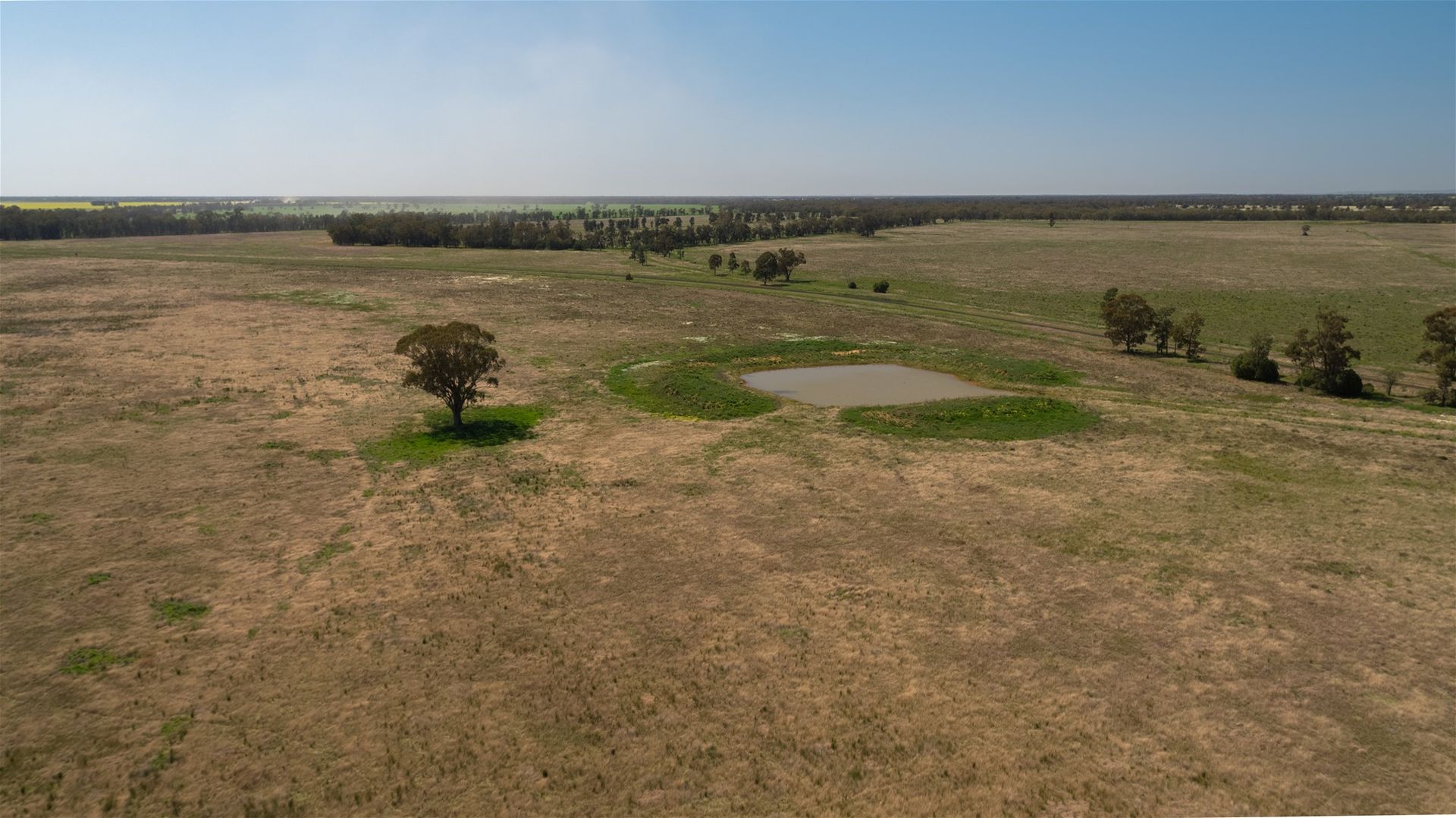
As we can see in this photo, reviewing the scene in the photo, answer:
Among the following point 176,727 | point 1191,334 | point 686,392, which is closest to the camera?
point 176,727

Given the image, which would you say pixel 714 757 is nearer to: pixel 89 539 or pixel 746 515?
pixel 746 515

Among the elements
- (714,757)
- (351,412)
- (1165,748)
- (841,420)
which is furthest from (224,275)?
(1165,748)

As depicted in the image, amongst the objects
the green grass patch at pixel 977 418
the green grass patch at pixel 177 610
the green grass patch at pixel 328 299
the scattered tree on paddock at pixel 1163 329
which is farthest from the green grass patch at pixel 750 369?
the green grass patch at pixel 328 299

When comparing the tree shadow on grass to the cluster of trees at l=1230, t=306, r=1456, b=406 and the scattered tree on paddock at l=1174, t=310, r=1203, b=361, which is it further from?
the scattered tree on paddock at l=1174, t=310, r=1203, b=361

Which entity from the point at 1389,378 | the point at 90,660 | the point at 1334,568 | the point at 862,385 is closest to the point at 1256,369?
the point at 1389,378

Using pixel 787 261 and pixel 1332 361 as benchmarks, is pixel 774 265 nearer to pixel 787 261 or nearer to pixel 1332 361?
pixel 787 261

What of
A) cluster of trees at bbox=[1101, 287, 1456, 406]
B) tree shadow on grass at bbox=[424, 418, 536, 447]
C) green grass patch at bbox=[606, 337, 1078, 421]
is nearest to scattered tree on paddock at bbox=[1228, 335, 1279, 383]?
cluster of trees at bbox=[1101, 287, 1456, 406]
